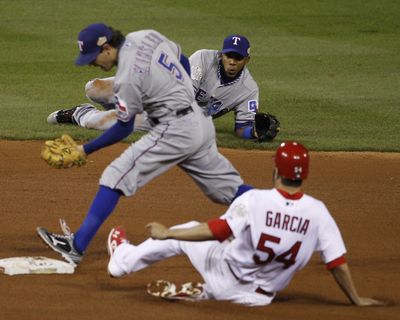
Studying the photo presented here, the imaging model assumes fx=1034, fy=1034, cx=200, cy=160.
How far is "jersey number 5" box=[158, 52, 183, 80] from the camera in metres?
7.16

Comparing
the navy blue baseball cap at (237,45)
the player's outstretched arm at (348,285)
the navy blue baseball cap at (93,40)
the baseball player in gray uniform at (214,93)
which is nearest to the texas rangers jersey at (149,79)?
the navy blue baseball cap at (93,40)

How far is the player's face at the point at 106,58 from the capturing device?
281 inches

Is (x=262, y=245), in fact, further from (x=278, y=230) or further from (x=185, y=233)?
(x=185, y=233)

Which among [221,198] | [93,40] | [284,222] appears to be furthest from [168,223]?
[284,222]

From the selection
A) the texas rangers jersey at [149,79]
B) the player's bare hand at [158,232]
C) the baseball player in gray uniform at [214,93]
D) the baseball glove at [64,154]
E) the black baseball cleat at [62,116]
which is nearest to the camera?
the player's bare hand at [158,232]

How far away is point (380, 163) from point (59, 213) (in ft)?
12.2

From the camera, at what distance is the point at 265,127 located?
460 inches

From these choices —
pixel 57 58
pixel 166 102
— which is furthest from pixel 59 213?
pixel 57 58

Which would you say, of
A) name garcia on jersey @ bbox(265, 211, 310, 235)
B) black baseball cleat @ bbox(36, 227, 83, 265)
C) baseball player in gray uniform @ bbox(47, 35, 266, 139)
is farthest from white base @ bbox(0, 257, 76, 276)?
baseball player in gray uniform @ bbox(47, 35, 266, 139)

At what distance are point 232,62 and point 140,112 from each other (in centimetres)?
452

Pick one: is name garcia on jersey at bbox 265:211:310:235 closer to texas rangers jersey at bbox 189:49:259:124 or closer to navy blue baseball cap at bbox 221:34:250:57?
navy blue baseball cap at bbox 221:34:250:57

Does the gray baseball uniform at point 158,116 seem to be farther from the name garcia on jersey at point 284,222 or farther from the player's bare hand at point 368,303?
the player's bare hand at point 368,303

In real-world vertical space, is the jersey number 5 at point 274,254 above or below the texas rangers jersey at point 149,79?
below

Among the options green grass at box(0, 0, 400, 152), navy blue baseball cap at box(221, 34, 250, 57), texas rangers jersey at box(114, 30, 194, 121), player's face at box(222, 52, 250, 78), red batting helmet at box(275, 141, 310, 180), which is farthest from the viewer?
green grass at box(0, 0, 400, 152)
